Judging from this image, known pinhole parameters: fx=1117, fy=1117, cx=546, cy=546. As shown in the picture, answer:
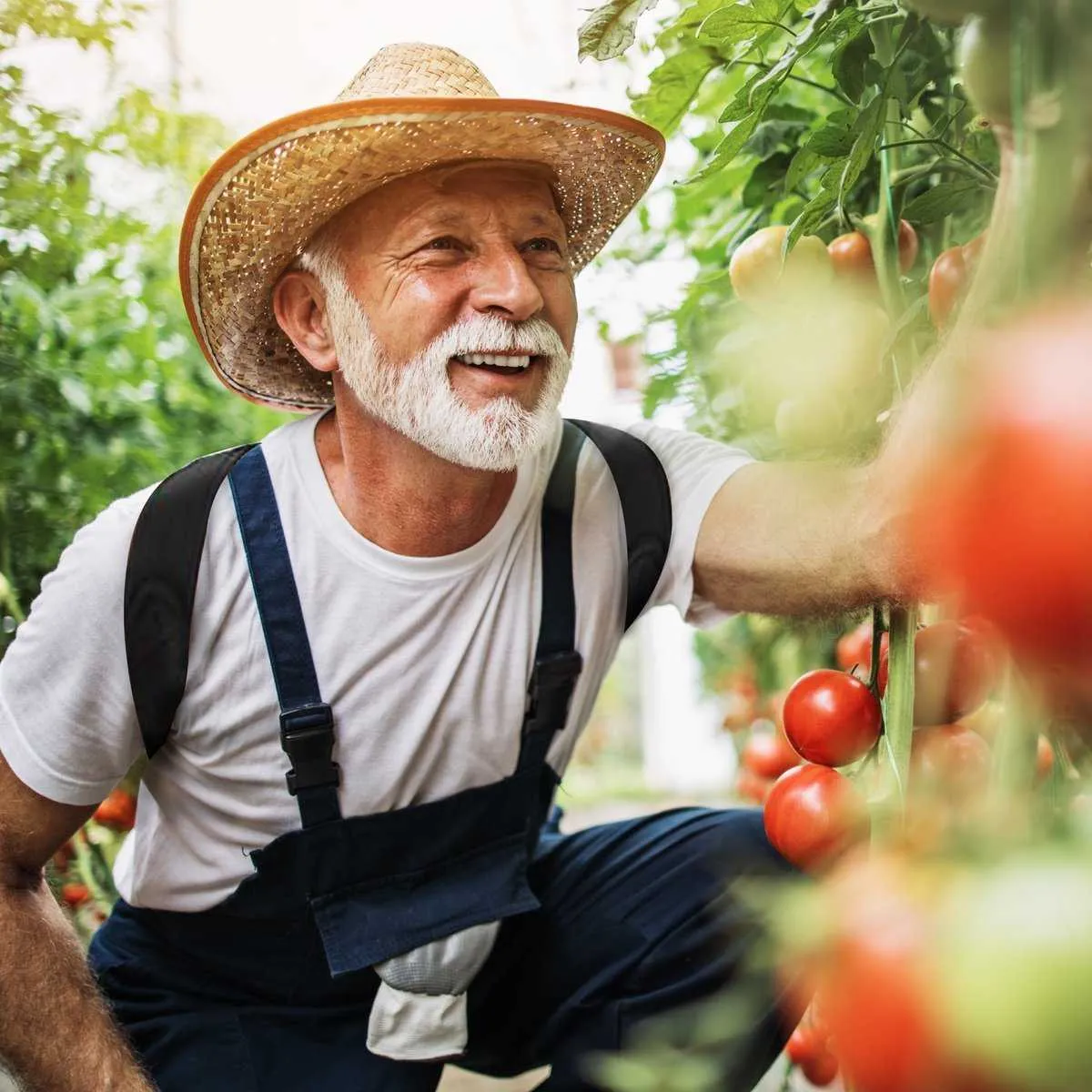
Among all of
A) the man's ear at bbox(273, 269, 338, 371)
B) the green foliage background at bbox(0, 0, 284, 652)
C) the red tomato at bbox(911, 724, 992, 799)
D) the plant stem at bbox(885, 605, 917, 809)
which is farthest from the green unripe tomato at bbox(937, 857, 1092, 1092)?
the green foliage background at bbox(0, 0, 284, 652)

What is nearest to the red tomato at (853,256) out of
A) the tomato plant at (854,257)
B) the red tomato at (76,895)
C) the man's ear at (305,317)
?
the tomato plant at (854,257)

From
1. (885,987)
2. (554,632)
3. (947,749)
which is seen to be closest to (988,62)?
(885,987)

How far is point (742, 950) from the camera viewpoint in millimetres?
1396

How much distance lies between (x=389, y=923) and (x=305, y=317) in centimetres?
78

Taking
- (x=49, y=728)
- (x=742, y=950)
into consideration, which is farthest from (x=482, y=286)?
(x=742, y=950)

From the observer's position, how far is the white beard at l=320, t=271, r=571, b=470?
1.28m

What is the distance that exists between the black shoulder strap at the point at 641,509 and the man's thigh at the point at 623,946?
35 cm

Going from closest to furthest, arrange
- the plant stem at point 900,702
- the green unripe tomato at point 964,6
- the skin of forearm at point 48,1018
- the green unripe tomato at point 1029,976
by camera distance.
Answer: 1. the green unripe tomato at point 1029,976
2. the green unripe tomato at point 964,6
3. the plant stem at point 900,702
4. the skin of forearm at point 48,1018

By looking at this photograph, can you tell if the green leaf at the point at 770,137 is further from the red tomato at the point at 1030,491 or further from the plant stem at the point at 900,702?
the red tomato at the point at 1030,491

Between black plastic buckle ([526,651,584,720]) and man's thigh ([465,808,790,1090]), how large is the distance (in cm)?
30

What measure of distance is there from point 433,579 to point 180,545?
0.30m

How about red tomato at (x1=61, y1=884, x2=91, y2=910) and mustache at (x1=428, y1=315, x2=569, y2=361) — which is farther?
red tomato at (x1=61, y1=884, x2=91, y2=910)

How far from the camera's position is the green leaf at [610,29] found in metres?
0.77

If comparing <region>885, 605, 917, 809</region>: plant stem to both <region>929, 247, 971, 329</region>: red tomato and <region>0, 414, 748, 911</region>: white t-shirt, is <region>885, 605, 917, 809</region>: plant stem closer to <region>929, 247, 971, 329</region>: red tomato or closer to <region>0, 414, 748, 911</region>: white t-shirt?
<region>929, 247, 971, 329</region>: red tomato
